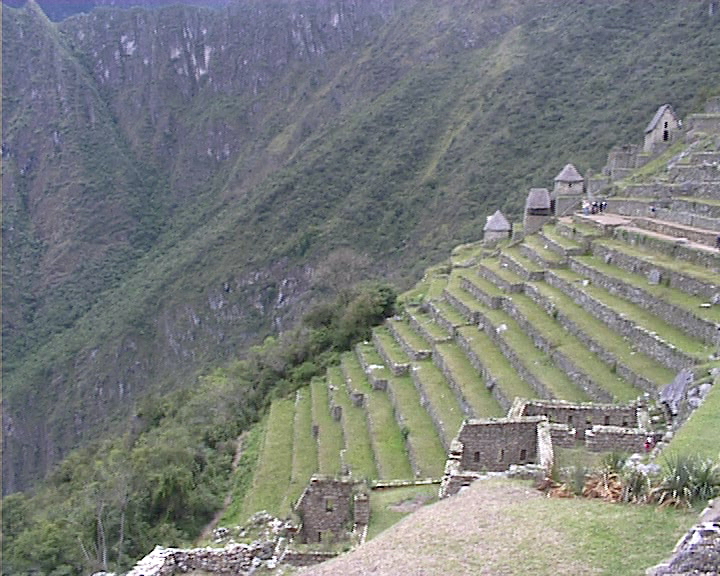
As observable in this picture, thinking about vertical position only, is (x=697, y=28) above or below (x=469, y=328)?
above

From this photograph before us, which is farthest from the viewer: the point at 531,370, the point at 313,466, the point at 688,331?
the point at 313,466

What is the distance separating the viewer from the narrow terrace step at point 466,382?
17078 mm

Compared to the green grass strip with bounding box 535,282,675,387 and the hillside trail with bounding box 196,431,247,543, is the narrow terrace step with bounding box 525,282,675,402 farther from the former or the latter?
the hillside trail with bounding box 196,431,247,543

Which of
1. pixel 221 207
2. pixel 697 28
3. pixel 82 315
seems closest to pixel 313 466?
pixel 697 28

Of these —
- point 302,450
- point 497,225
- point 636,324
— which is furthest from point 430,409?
point 497,225

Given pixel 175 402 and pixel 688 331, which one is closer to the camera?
pixel 688 331

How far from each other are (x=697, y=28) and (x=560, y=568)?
71983 mm

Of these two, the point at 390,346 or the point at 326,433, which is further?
the point at 390,346

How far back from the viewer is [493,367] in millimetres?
19156

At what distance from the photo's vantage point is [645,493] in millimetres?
7086

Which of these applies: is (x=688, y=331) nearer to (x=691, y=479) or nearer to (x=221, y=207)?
(x=691, y=479)

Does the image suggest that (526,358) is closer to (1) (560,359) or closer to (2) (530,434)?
(1) (560,359)

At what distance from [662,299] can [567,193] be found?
20707mm

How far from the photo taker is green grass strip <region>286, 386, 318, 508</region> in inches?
751
